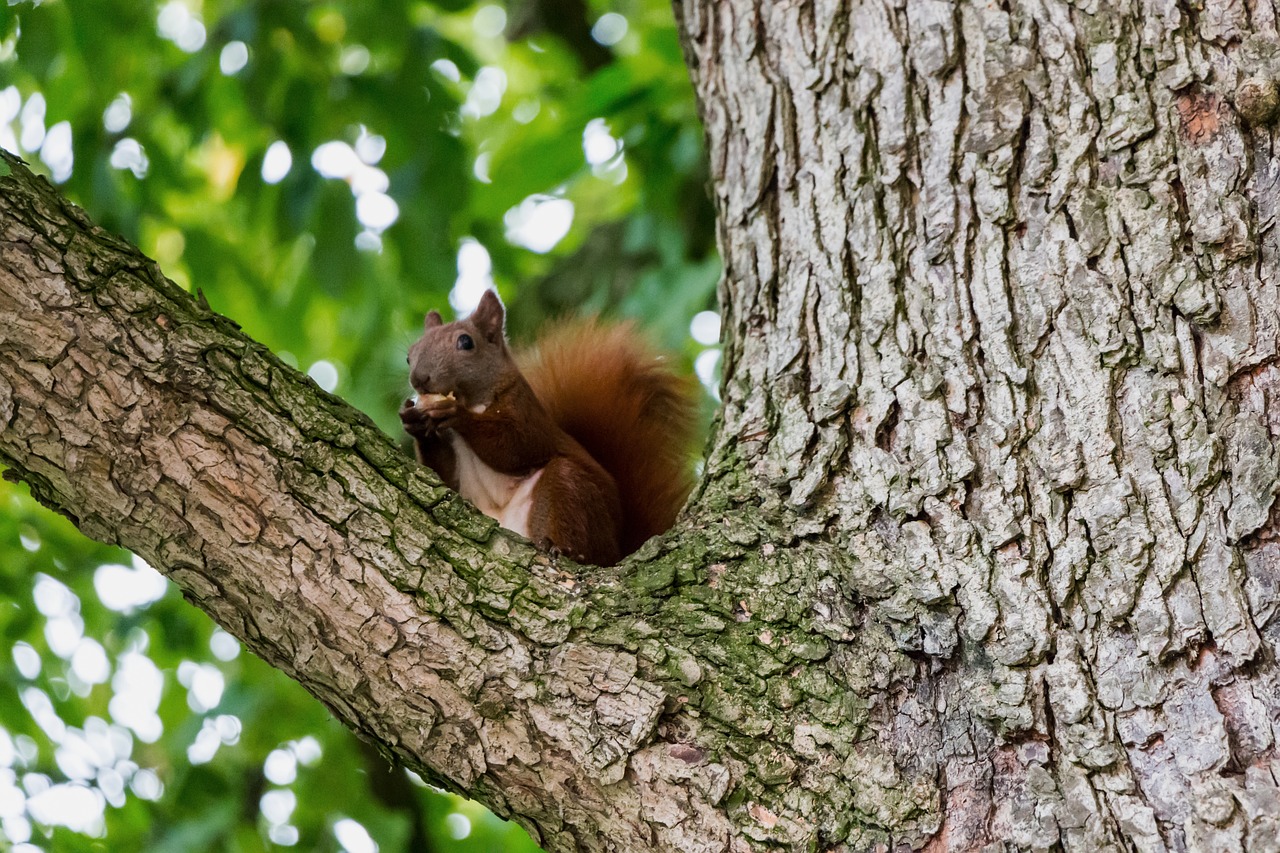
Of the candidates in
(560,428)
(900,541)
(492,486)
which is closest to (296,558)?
(900,541)

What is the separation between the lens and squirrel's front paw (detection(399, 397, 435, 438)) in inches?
87.3

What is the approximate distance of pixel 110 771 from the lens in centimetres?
313

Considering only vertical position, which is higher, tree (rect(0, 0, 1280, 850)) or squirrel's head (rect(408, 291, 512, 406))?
squirrel's head (rect(408, 291, 512, 406))

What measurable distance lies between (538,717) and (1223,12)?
1.31 meters

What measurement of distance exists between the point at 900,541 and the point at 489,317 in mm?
1233

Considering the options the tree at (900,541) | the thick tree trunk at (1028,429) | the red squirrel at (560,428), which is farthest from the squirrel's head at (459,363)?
the tree at (900,541)

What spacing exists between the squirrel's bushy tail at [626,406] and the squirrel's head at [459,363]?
5.9 inches

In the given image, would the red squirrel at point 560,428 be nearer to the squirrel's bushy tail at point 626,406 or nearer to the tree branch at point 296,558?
the squirrel's bushy tail at point 626,406

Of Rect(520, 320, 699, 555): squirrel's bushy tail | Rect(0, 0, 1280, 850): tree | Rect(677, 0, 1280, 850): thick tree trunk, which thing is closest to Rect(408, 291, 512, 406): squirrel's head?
Rect(520, 320, 699, 555): squirrel's bushy tail

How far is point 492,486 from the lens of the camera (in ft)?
7.59

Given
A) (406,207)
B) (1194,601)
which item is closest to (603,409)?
(406,207)

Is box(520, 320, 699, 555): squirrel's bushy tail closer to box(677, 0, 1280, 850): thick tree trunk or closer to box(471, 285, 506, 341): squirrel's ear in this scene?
box(471, 285, 506, 341): squirrel's ear

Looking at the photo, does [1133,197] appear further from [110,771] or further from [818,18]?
[110,771]

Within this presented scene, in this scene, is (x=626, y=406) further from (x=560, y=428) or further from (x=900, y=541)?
(x=900, y=541)
